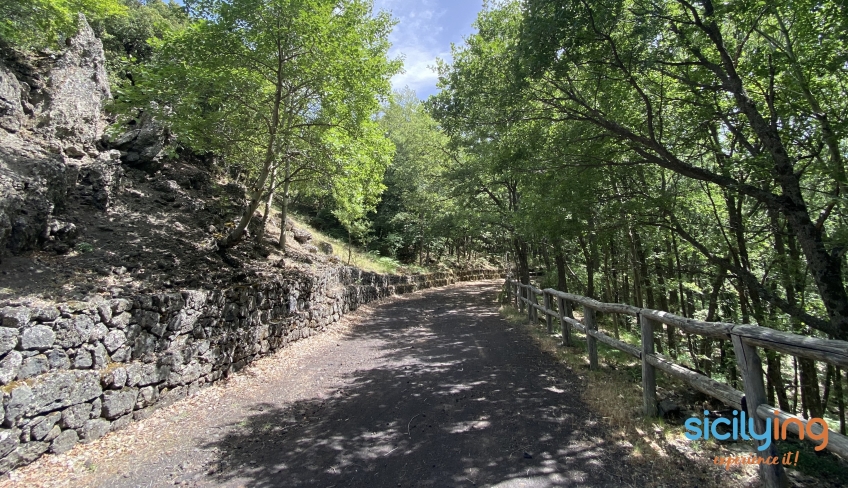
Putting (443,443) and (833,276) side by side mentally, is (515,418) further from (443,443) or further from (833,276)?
(833,276)

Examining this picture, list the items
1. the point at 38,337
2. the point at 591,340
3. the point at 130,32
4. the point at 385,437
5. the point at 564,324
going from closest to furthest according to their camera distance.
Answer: the point at 38,337 → the point at 385,437 → the point at 591,340 → the point at 564,324 → the point at 130,32

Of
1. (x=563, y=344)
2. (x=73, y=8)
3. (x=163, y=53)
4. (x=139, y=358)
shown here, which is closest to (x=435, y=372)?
(x=563, y=344)

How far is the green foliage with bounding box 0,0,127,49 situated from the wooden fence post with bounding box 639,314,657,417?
12.7 m

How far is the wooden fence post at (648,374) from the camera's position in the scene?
157 inches

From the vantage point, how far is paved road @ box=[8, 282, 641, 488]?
3.18 m

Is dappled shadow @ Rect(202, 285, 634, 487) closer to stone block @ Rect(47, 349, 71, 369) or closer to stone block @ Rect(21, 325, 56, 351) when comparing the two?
stone block @ Rect(47, 349, 71, 369)

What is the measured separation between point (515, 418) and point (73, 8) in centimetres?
1369

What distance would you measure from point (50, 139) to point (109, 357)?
19.5ft

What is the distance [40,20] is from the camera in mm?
8570

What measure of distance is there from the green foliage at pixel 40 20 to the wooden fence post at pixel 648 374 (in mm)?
12712

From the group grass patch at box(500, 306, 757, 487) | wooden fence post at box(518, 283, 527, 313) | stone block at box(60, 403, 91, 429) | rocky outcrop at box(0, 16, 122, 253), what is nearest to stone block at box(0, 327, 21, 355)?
stone block at box(60, 403, 91, 429)

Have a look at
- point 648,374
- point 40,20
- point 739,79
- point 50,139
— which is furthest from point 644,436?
point 40,20

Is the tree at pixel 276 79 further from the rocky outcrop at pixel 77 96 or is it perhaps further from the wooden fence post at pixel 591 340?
the wooden fence post at pixel 591 340

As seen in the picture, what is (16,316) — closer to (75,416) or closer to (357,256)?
(75,416)
